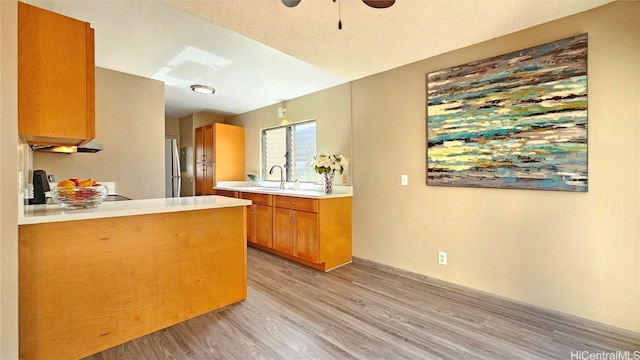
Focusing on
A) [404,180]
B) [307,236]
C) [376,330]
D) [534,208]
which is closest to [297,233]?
[307,236]

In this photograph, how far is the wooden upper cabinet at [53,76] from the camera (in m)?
1.39

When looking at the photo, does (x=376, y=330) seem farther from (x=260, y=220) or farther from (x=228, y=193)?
(x=228, y=193)

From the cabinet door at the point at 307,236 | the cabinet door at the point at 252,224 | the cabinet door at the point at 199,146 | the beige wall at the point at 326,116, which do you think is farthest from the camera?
the cabinet door at the point at 199,146

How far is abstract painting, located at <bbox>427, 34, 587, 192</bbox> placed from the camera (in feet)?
6.52

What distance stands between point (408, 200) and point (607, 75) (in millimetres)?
1737

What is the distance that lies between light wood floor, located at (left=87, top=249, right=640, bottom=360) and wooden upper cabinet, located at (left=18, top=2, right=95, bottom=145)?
137 centimetres

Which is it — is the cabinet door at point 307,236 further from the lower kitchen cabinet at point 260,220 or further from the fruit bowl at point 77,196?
the fruit bowl at point 77,196

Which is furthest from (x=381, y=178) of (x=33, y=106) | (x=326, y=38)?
(x=33, y=106)

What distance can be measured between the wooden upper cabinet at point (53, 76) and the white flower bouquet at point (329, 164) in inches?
88.8

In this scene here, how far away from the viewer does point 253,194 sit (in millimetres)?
3961

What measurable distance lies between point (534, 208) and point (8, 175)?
10.6 feet

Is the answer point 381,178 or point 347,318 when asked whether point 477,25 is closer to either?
point 381,178

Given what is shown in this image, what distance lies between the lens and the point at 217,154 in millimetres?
4988

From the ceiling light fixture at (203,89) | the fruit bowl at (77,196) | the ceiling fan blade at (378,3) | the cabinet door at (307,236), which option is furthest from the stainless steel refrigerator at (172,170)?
the ceiling fan blade at (378,3)
